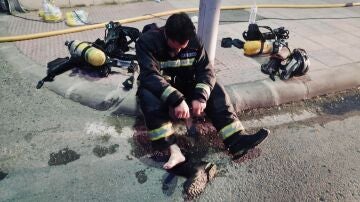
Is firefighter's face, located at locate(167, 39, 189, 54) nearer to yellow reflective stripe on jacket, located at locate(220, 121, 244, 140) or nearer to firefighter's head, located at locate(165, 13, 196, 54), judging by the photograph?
firefighter's head, located at locate(165, 13, 196, 54)

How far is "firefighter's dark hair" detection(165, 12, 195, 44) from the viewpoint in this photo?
2.93 metres

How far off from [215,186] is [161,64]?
4.35 ft

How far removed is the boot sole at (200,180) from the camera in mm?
2879

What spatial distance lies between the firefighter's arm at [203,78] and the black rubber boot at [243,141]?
465 mm

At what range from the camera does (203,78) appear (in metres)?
3.31

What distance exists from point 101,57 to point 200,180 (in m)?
2.30

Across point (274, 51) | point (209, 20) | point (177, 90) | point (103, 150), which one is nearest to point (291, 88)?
point (274, 51)

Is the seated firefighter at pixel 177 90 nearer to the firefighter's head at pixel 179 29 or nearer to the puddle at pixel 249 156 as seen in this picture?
the firefighter's head at pixel 179 29

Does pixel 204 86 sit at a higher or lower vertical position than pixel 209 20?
lower

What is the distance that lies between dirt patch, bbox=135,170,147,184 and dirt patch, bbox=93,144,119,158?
428mm

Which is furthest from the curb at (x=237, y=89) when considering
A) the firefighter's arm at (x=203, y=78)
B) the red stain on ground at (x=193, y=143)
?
the firefighter's arm at (x=203, y=78)

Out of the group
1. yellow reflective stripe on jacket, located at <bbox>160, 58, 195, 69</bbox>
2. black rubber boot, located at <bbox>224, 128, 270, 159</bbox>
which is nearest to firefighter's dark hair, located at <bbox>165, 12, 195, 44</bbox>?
yellow reflective stripe on jacket, located at <bbox>160, 58, 195, 69</bbox>

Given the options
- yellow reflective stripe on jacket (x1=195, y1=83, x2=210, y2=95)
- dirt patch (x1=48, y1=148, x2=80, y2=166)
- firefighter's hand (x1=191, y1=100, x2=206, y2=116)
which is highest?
yellow reflective stripe on jacket (x1=195, y1=83, x2=210, y2=95)

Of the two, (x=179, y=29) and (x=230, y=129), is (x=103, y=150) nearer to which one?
(x=230, y=129)
